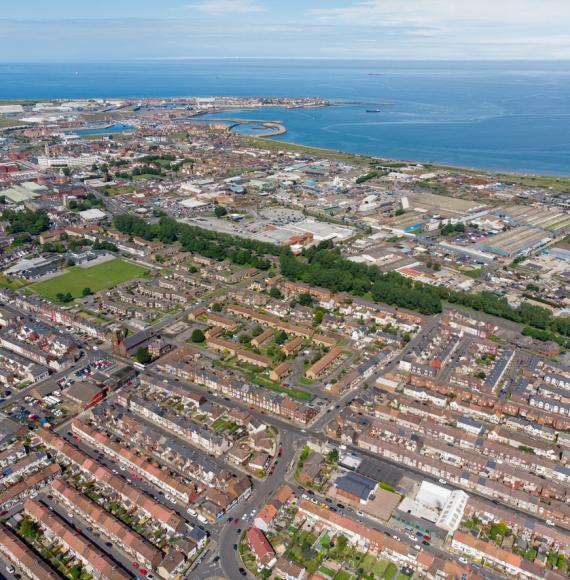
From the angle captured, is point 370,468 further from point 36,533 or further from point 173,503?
point 36,533

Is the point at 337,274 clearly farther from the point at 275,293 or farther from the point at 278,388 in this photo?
the point at 278,388

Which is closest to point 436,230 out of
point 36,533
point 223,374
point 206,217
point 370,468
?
point 206,217

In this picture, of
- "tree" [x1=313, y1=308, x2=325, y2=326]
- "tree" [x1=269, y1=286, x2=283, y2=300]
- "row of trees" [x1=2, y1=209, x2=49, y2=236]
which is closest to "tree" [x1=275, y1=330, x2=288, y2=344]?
"tree" [x1=313, y1=308, x2=325, y2=326]

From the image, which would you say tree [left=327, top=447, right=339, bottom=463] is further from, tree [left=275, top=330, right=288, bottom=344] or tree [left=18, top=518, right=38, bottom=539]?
tree [left=18, top=518, right=38, bottom=539]

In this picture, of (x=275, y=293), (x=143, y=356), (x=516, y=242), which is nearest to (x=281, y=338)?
(x=275, y=293)

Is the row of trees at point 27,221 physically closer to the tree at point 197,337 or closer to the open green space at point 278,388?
the tree at point 197,337

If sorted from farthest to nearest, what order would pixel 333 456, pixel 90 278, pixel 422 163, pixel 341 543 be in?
pixel 422 163, pixel 90 278, pixel 333 456, pixel 341 543

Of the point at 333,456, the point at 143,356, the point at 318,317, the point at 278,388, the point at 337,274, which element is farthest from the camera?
the point at 337,274
